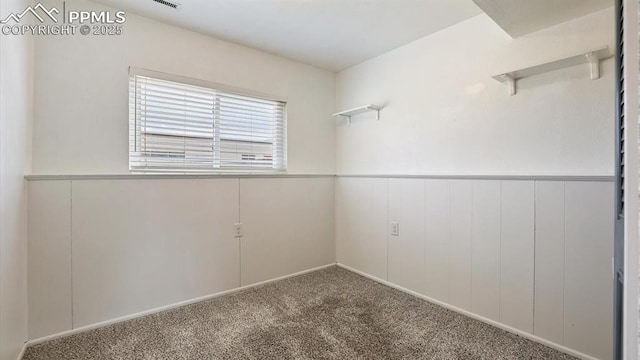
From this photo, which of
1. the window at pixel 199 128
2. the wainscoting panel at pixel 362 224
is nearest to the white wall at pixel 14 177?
the window at pixel 199 128

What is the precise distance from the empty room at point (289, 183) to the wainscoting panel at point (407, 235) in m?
0.02

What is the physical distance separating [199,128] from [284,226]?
1.28 metres

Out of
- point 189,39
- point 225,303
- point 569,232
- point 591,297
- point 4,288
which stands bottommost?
point 225,303

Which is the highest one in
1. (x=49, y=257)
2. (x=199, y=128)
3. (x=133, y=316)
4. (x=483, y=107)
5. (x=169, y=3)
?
(x=169, y=3)

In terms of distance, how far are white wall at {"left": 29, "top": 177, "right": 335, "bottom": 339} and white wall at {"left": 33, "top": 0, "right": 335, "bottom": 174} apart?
0.21 m

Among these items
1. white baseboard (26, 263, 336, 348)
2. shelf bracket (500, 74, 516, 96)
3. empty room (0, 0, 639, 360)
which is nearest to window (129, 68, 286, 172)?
empty room (0, 0, 639, 360)

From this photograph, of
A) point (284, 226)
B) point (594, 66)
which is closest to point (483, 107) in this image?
point (594, 66)

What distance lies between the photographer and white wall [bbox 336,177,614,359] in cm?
169

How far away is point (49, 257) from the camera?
6.27 ft

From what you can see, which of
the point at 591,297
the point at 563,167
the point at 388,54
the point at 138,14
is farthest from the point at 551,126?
the point at 138,14

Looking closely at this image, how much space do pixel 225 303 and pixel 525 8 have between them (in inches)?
117

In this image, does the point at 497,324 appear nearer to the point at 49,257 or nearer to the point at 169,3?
the point at 49,257

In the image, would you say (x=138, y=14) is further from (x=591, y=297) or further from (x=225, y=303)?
(x=591, y=297)

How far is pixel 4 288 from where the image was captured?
1469 millimetres
